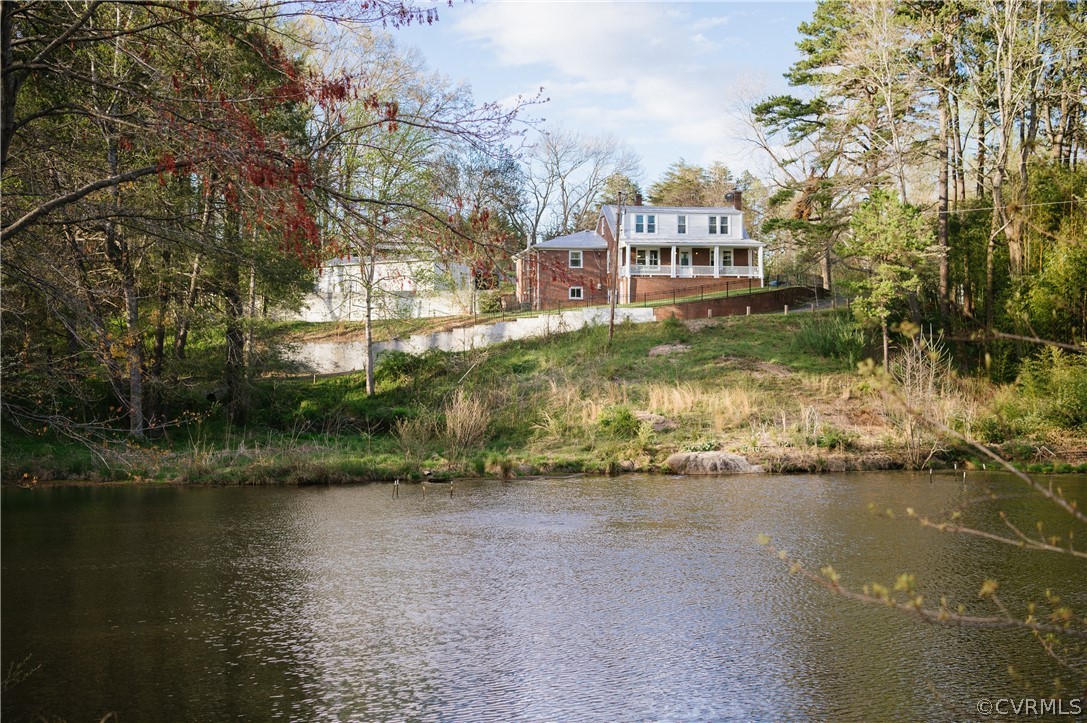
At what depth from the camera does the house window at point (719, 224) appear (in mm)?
50750

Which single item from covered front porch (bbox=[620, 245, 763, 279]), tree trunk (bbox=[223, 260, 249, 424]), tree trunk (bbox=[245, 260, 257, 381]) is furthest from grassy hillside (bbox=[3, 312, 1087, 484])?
covered front porch (bbox=[620, 245, 763, 279])

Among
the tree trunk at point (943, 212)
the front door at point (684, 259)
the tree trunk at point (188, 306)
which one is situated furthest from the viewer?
the front door at point (684, 259)

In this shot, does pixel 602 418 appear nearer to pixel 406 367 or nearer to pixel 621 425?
pixel 621 425

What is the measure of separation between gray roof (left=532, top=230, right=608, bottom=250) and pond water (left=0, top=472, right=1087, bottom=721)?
115 ft

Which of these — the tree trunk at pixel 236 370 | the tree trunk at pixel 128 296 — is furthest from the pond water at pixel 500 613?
the tree trunk at pixel 236 370

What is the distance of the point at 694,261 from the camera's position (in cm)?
5134

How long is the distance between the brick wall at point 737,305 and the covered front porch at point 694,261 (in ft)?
10.0

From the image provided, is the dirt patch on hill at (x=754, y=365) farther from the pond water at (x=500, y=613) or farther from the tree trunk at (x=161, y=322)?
the tree trunk at (x=161, y=322)

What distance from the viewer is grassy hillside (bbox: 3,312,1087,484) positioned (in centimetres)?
2073

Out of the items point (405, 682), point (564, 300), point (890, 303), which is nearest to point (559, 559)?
point (405, 682)

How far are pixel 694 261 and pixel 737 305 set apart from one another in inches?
312

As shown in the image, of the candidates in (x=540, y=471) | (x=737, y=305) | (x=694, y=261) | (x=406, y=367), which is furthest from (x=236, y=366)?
(x=694, y=261)

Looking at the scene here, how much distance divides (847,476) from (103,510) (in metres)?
14.4

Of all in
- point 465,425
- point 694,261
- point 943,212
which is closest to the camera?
point 465,425
